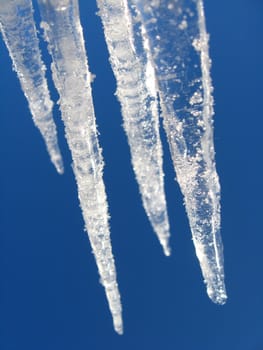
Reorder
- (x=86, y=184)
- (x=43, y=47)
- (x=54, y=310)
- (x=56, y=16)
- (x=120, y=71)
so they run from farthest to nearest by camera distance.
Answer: (x=54, y=310), (x=43, y=47), (x=86, y=184), (x=120, y=71), (x=56, y=16)

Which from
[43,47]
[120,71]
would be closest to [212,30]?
[43,47]

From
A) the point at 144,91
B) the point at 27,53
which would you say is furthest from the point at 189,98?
the point at 27,53

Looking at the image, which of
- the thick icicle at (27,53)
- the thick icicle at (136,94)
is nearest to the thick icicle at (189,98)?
the thick icicle at (136,94)

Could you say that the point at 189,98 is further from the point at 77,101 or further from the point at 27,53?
the point at 27,53

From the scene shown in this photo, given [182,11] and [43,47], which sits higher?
[182,11]

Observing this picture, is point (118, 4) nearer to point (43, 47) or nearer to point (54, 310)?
point (43, 47)

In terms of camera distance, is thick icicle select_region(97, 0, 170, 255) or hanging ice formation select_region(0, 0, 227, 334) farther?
thick icicle select_region(97, 0, 170, 255)

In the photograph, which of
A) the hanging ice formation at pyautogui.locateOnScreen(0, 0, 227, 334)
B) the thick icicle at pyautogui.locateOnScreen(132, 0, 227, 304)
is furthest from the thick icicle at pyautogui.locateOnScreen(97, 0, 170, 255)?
the thick icicle at pyautogui.locateOnScreen(132, 0, 227, 304)

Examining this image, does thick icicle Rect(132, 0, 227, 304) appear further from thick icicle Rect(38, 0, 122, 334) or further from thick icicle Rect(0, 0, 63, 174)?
thick icicle Rect(0, 0, 63, 174)
